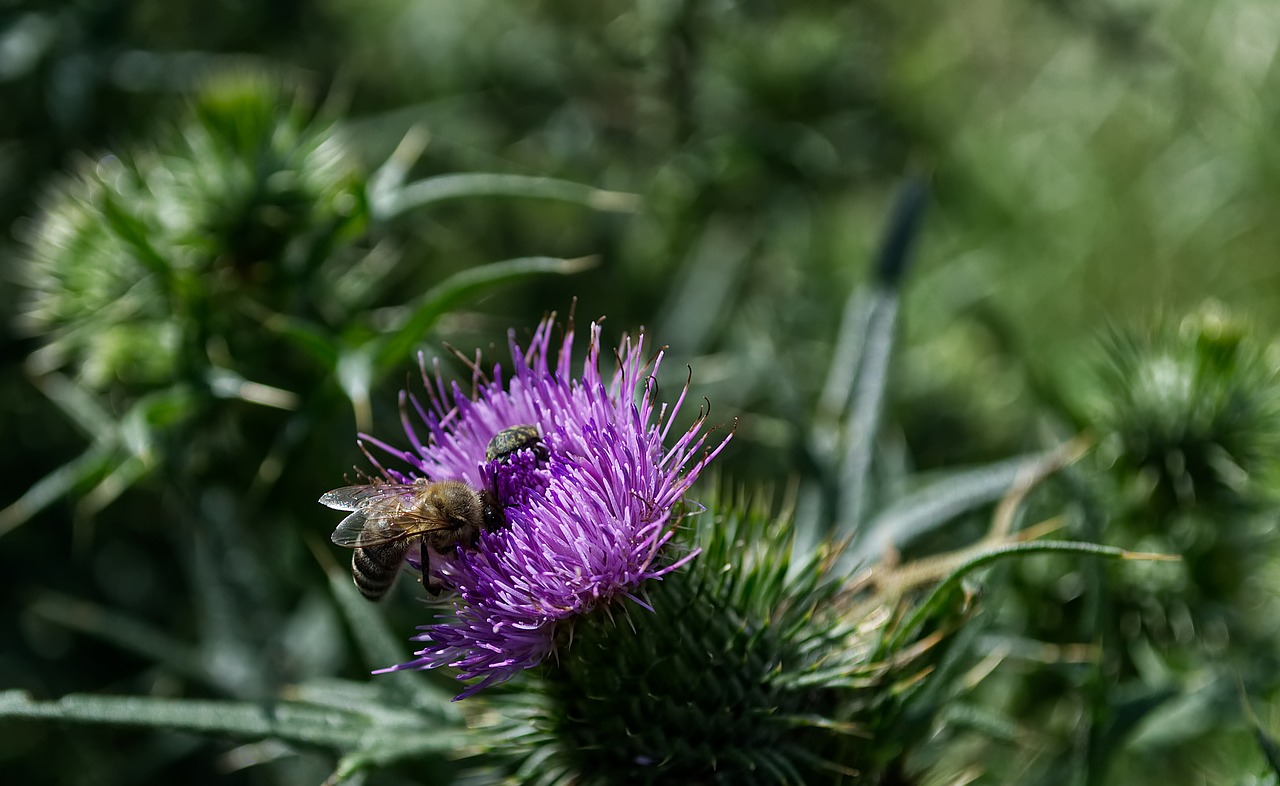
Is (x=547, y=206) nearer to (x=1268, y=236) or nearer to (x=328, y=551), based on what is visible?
(x=328, y=551)

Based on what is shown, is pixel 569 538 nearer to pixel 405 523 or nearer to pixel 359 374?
pixel 405 523

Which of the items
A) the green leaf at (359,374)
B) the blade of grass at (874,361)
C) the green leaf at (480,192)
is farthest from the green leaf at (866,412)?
the green leaf at (359,374)

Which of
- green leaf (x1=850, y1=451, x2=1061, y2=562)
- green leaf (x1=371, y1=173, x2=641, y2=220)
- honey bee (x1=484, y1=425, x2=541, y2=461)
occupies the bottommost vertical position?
green leaf (x1=850, y1=451, x2=1061, y2=562)

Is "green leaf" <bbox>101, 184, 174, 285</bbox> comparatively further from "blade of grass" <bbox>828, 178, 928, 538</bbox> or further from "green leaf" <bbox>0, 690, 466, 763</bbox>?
"blade of grass" <bbox>828, 178, 928, 538</bbox>

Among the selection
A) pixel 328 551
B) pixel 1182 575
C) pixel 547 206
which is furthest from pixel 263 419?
pixel 1182 575

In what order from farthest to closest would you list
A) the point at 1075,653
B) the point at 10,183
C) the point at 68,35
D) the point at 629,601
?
the point at 10,183
the point at 68,35
the point at 1075,653
the point at 629,601

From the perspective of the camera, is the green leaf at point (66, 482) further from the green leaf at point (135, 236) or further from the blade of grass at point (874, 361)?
the blade of grass at point (874, 361)

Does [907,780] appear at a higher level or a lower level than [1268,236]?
higher

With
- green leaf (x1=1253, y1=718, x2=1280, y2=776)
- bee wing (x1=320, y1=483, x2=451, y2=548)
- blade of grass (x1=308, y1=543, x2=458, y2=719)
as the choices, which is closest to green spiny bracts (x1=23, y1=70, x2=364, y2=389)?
blade of grass (x1=308, y1=543, x2=458, y2=719)
